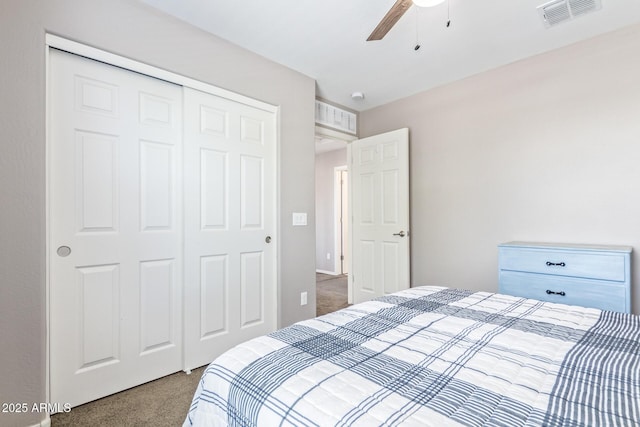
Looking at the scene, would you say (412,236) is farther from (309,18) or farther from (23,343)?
(23,343)

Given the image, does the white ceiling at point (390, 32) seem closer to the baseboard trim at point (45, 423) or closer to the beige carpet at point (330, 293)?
the baseboard trim at point (45, 423)

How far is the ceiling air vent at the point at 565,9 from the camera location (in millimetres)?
2035

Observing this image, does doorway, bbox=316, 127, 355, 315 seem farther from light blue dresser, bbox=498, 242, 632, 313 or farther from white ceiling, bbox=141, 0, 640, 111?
light blue dresser, bbox=498, 242, 632, 313

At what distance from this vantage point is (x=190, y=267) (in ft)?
7.41

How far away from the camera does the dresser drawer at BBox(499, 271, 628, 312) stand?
81.7 inches

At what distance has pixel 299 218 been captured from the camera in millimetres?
2957

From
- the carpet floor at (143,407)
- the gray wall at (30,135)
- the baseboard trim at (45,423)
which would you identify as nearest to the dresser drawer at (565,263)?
the carpet floor at (143,407)

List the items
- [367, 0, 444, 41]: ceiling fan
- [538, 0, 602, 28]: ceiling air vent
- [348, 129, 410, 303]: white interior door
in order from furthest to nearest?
[348, 129, 410, 303]: white interior door < [538, 0, 602, 28]: ceiling air vent < [367, 0, 444, 41]: ceiling fan

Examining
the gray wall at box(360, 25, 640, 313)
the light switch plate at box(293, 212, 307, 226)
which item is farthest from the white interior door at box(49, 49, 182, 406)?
the gray wall at box(360, 25, 640, 313)

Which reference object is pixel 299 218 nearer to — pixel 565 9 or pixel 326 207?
pixel 565 9

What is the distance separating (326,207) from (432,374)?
17.9ft

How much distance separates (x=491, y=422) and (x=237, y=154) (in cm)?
231

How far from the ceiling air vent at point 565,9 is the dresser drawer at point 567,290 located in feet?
5.94

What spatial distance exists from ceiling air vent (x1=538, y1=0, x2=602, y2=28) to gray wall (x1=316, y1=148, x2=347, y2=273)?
3968mm
